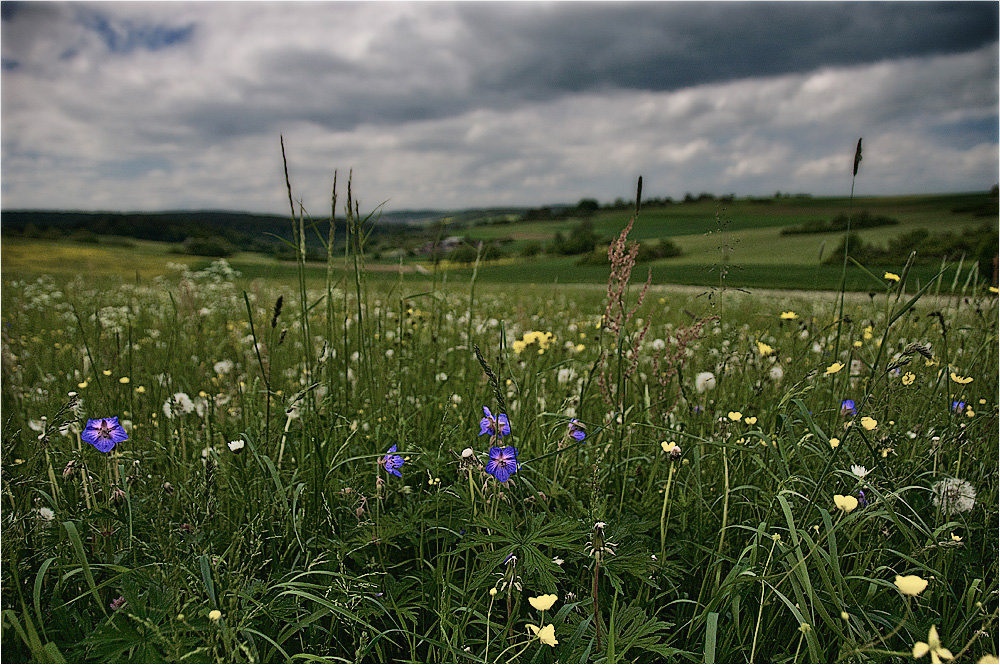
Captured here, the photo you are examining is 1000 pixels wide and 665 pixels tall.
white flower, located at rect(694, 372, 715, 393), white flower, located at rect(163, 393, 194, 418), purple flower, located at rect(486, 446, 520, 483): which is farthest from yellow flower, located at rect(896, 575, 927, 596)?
white flower, located at rect(163, 393, 194, 418)

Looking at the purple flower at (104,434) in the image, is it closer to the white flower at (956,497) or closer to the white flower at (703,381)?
the white flower at (703,381)

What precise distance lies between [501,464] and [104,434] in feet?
3.83

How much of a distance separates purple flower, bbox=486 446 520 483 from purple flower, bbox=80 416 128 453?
3.49 ft

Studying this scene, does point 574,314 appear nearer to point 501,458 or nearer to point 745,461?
point 745,461

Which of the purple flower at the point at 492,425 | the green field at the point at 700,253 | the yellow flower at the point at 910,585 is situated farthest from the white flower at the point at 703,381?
the yellow flower at the point at 910,585

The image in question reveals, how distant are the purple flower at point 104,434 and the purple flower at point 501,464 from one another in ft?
3.49

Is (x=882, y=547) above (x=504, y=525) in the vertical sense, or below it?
below

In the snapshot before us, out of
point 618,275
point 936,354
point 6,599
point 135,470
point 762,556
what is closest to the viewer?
point 6,599

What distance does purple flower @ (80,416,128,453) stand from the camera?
1.53m

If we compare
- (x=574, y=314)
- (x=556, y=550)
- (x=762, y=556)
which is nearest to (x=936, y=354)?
(x=762, y=556)

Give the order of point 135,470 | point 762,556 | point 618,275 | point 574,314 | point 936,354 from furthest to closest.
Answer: point 574,314 < point 936,354 < point 618,275 < point 135,470 < point 762,556

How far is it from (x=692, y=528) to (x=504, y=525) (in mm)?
667

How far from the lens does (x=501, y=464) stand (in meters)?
1.49

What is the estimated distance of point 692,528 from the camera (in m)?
1.68
